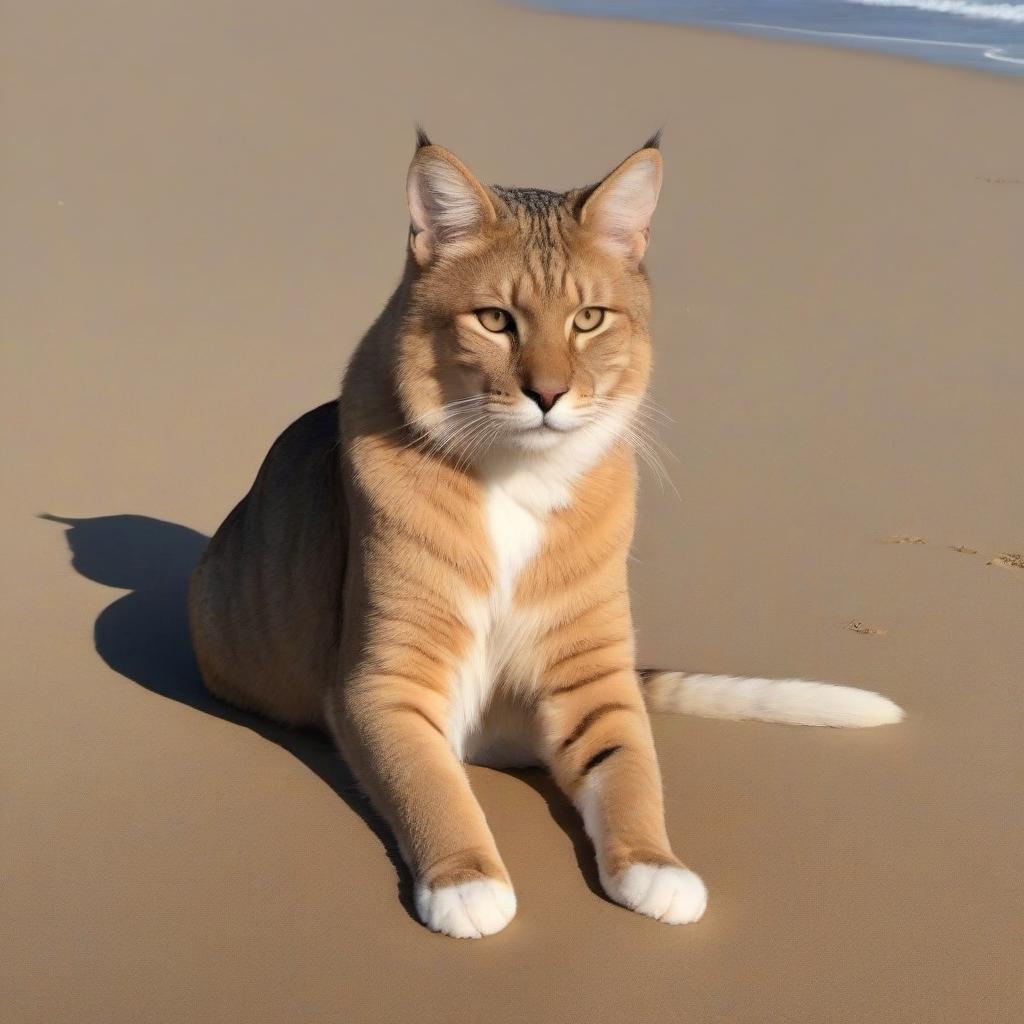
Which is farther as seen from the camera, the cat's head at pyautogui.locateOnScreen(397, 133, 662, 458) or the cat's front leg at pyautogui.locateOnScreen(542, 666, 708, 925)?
the cat's head at pyautogui.locateOnScreen(397, 133, 662, 458)

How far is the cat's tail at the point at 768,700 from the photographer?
414 centimetres

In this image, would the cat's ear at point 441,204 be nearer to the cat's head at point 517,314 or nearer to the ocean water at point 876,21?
the cat's head at point 517,314

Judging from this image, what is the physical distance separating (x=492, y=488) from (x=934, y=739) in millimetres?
1443

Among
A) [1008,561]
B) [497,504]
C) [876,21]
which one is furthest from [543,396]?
[876,21]

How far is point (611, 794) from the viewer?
3.50 metres

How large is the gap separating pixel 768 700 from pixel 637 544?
1459mm

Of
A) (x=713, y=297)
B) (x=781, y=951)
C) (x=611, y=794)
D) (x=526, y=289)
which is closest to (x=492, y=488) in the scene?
(x=526, y=289)

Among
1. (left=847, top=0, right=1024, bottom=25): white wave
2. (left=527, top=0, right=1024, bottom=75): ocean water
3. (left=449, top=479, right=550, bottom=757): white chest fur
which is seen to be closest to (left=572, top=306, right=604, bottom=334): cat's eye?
(left=449, top=479, right=550, bottom=757): white chest fur

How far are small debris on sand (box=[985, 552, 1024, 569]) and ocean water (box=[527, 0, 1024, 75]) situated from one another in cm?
1061

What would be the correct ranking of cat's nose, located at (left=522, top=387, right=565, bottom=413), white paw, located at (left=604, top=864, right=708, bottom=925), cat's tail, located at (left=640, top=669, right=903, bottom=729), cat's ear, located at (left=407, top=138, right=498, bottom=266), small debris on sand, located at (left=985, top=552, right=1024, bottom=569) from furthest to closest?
1. small debris on sand, located at (left=985, top=552, right=1024, bottom=569)
2. cat's tail, located at (left=640, top=669, right=903, bottom=729)
3. cat's ear, located at (left=407, top=138, right=498, bottom=266)
4. cat's nose, located at (left=522, top=387, right=565, bottom=413)
5. white paw, located at (left=604, top=864, right=708, bottom=925)

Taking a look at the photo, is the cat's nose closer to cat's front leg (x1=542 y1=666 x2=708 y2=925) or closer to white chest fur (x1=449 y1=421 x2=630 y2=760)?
white chest fur (x1=449 y1=421 x2=630 y2=760)

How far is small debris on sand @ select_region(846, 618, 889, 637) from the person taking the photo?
478cm

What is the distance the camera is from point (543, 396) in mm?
3525

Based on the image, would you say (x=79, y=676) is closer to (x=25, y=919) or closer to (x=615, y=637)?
(x=25, y=919)
